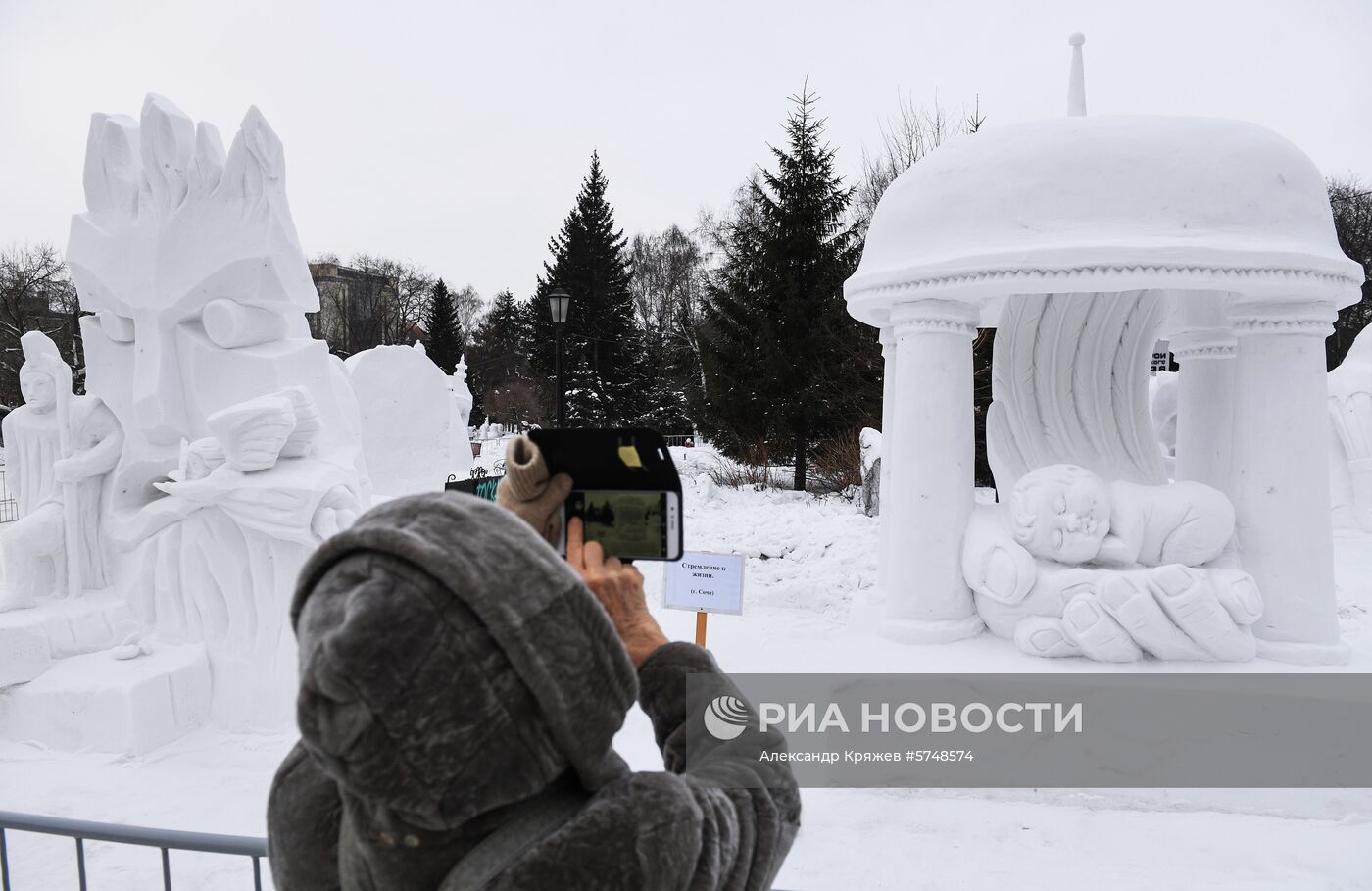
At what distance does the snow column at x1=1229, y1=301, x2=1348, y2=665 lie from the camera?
14.3 ft

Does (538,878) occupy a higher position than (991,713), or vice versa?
(538,878)

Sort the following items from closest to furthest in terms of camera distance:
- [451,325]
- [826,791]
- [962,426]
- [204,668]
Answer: [826,791] → [962,426] → [204,668] → [451,325]

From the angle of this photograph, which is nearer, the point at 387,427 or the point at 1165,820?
the point at 1165,820

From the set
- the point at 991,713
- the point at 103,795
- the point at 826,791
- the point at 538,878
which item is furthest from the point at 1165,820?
the point at 103,795

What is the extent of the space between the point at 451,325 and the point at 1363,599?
1211 inches

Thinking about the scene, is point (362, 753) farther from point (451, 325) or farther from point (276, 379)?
point (451, 325)

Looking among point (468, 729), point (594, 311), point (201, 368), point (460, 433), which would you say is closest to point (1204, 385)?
point (468, 729)

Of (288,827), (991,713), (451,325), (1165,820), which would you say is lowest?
(1165,820)

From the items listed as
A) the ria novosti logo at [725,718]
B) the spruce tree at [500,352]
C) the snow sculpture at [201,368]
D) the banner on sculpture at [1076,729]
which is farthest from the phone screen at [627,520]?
the spruce tree at [500,352]

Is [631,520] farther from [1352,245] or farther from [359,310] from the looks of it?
[359,310]

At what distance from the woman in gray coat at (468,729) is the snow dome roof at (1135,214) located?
3767 mm

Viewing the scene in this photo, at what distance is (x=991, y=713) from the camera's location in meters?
4.21

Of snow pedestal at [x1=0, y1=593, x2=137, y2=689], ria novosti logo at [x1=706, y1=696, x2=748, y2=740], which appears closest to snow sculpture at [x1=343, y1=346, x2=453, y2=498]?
snow pedestal at [x1=0, y1=593, x2=137, y2=689]

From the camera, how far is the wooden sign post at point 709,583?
14.3 feet
